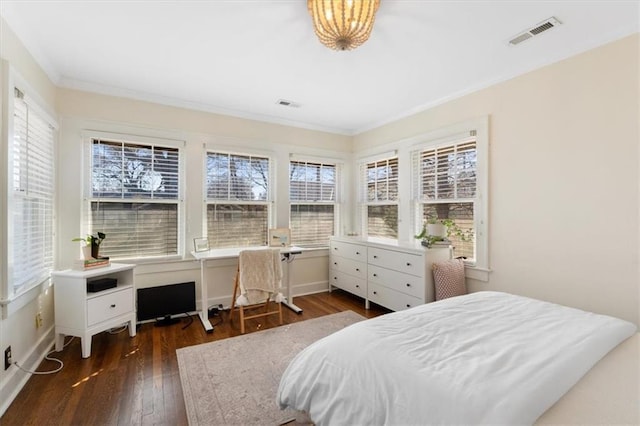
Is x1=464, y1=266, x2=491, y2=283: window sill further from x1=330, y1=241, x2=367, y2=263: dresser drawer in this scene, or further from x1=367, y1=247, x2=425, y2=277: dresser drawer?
x1=330, y1=241, x2=367, y2=263: dresser drawer

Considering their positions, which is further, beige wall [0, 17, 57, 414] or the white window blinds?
the white window blinds

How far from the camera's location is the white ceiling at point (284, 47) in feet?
6.41

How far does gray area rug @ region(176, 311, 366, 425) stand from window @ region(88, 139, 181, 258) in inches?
56.4

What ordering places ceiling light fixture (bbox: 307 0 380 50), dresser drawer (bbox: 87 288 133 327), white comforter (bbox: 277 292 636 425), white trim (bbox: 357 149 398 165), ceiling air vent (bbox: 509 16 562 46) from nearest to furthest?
white comforter (bbox: 277 292 636 425), ceiling light fixture (bbox: 307 0 380 50), ceiling air vent (bbox: 509 16 562 46), dresser drawer (bbox: 87 288 133 327), white trim (bbox: 357 149 398 165)

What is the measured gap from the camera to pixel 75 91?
3037 millimetres

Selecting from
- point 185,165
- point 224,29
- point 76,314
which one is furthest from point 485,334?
point 185,165

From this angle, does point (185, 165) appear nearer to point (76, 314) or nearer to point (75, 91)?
point (75, 91)

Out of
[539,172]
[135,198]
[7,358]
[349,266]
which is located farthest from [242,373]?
[539,172]

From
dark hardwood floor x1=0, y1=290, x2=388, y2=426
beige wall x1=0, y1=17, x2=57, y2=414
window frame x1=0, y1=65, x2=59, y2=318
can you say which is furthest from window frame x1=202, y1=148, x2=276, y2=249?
window frame x1=0, y1=65, x2=59, y2=318

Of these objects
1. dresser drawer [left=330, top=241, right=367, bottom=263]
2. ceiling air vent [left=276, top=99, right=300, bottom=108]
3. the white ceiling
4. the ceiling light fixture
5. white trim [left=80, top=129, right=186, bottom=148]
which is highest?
ceiling air vent [left=276, top=99, right=300, bottom=108]

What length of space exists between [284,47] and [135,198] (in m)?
2.36

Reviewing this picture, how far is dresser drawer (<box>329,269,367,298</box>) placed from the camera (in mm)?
3877

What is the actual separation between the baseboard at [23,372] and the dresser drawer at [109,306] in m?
0.38

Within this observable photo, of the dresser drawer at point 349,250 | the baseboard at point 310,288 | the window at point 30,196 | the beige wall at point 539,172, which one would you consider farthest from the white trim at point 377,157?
the window at point 30,196
